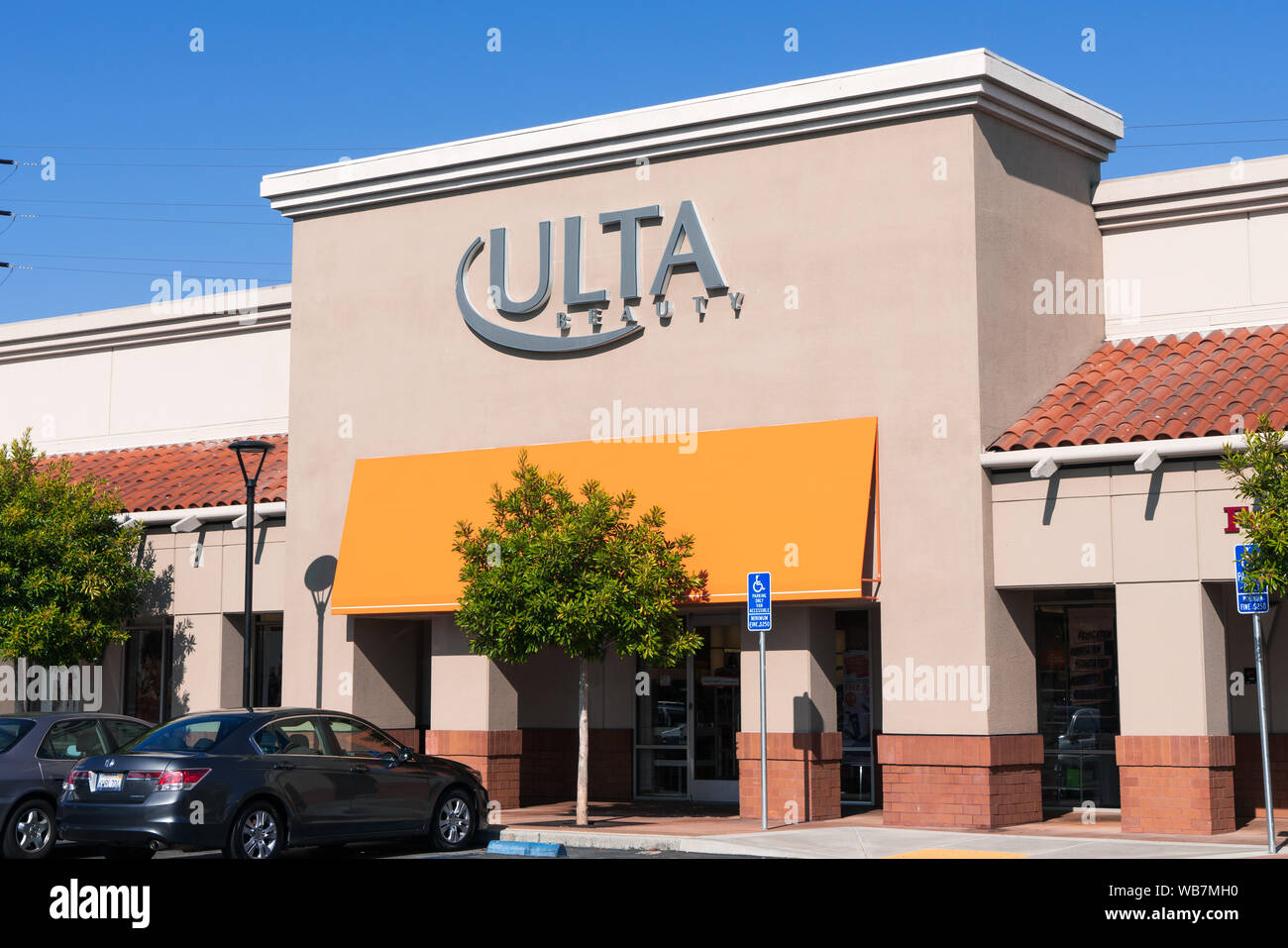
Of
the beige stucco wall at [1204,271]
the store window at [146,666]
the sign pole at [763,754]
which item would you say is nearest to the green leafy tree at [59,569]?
the store window at [146,666]

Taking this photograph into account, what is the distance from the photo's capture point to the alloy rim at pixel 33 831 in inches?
654

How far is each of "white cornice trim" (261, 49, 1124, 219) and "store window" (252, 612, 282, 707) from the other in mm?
6796

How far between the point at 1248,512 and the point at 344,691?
→ 13093mm

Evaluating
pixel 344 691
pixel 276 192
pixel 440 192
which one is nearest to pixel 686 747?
pixel 344 691

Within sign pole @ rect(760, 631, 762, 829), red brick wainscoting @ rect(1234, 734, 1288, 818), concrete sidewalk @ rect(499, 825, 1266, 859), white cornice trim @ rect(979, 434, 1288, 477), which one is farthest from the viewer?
red brick wainscoting @ rect(1234, 734, 1288, 818)

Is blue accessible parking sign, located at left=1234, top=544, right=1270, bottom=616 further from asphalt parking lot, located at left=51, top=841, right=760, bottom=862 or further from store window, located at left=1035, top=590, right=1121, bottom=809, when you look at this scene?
asphalt parking lot, located at left=51, top=841, right=760, bottom=862

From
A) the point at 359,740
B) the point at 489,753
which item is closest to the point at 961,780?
the point at 489,753

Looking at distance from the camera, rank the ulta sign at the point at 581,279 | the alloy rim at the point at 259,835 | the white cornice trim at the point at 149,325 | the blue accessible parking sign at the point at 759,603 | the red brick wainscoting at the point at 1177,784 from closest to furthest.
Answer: the alloy rim at the point at 259,835 < the red brick wainscoting at the point at 1177,784 < the blue accessible parking sign at the point at 759,603 < the ulta sign at the point at 581,279 < the white cornice trim at the point at 149,325

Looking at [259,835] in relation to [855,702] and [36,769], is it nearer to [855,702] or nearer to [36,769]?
[36,769]

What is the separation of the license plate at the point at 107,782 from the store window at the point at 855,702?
1078 cm

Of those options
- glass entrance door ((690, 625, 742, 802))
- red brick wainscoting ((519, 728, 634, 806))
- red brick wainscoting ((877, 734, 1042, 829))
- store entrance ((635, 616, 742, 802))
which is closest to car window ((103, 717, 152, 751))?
red brick wainscoting ((519, 728, 634, 806))

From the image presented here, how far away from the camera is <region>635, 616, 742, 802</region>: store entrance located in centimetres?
2361

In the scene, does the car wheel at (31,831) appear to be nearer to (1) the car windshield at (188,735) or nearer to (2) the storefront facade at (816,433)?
(1) the car windshield at (188,735)

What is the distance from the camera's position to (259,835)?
Answer: 15.4 metres
